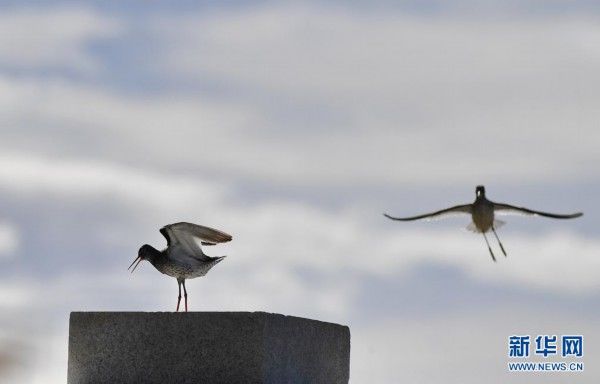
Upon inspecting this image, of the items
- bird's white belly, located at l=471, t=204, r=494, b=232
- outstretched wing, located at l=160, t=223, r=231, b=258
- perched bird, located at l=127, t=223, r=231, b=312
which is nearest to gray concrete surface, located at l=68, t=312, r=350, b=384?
perched bird, located at l=127, t=223, r=231, b=312

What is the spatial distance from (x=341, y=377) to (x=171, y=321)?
3.19 meters

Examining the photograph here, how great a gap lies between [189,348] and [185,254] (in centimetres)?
184

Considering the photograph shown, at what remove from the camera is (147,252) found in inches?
724

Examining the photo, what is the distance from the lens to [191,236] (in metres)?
18.2

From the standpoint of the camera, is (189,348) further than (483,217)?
No

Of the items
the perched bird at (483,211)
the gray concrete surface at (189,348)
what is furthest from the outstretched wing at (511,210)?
the gray concrete surface at (189,348)

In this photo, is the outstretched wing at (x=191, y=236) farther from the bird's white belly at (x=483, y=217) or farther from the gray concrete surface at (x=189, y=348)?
the bird's white belly at (x=483, y=217)

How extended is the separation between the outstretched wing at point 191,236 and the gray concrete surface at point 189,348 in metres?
1.40

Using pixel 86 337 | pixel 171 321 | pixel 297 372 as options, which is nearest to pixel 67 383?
pixel 86 337

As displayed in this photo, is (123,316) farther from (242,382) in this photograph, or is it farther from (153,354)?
(242,382)

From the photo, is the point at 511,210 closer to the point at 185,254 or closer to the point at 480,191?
the point at 480,191

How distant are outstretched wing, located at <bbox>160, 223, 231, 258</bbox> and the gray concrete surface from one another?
4.61 ft

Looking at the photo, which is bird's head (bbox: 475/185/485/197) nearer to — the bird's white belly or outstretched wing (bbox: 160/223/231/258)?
the bird's white belly

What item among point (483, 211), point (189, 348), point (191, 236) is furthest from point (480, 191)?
point (189, 348)
